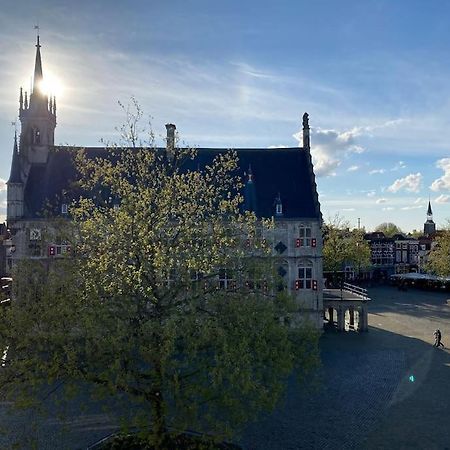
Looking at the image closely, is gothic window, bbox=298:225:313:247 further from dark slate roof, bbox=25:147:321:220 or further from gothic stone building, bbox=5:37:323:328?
dark slate roof, bbox=25:147:321:220

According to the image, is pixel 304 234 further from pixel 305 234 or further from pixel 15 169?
pixel 15 169

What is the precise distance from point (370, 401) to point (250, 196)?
23266 mm

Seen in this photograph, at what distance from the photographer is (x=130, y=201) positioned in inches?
676

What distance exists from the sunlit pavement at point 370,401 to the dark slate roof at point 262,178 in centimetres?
1227

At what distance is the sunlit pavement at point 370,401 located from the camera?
20234 millimetres

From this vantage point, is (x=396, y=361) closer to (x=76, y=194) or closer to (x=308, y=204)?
(x=308, y=204)

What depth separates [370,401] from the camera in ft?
82.2

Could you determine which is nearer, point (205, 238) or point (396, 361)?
point (205, 238)

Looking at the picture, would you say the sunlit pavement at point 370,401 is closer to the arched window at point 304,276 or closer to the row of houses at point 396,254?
the arched window at point 304,276

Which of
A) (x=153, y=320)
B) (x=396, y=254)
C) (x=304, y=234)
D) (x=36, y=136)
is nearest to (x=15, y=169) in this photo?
(x=36, y=136)

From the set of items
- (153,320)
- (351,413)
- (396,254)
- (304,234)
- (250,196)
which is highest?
(250,196)

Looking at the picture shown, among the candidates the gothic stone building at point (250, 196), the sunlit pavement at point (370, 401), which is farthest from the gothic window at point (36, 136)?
the sunlit pavement at point (370, 401)

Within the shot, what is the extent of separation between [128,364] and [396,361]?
24.3 m

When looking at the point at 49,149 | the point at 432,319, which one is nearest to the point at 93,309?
the point at 49,149
